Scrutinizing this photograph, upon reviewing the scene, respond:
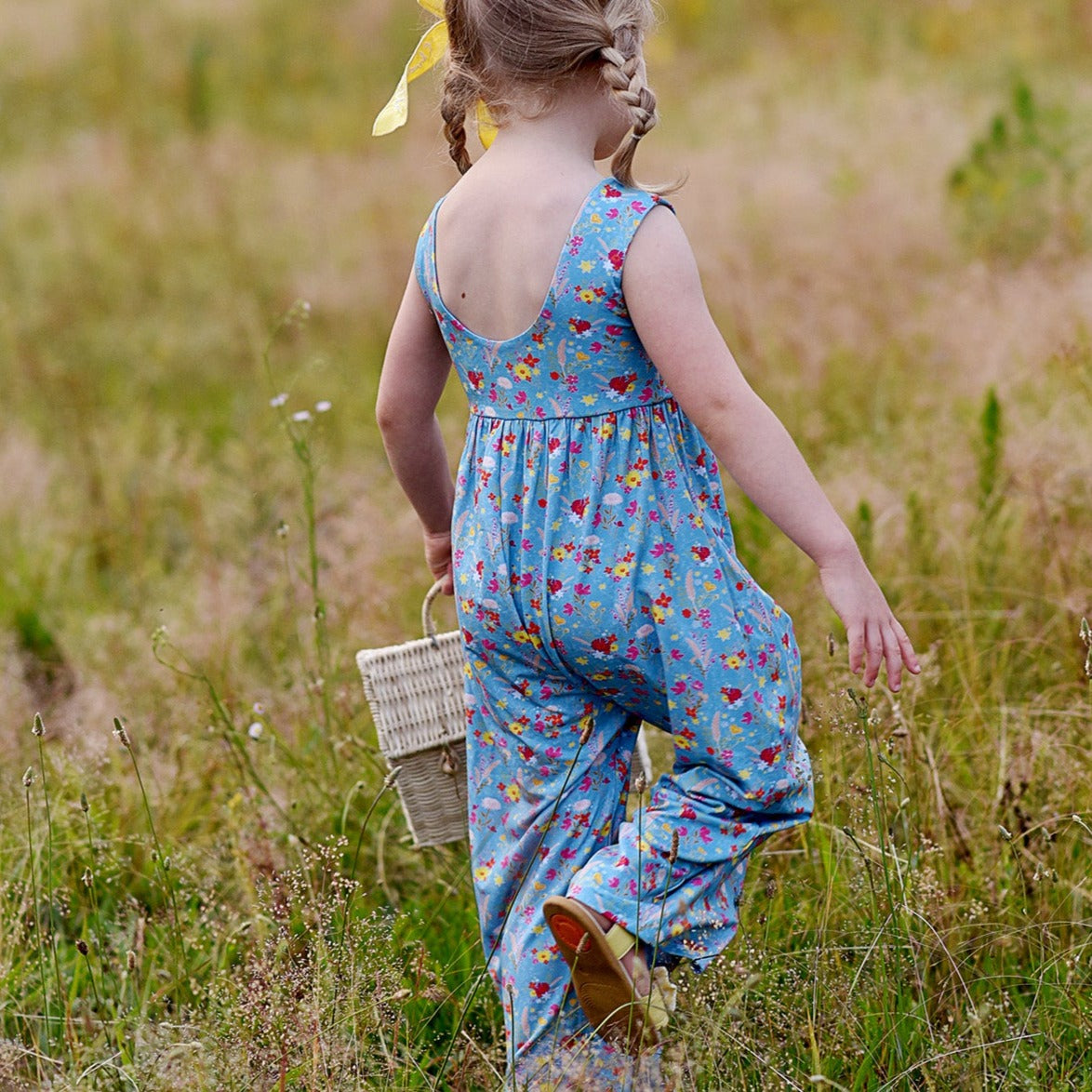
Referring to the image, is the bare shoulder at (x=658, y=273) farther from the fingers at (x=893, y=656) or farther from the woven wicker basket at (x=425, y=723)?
the woven wicker basket at (x=425, y=723)

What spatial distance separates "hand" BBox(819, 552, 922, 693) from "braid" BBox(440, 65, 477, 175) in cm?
86

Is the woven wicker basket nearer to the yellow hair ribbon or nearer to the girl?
the girl

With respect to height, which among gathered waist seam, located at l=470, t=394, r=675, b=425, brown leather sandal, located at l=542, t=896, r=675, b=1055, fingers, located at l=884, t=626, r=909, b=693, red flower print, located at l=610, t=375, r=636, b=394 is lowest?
brown leather sandal, located at l=542, t=896, r=675, b=1055

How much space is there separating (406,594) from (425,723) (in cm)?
129

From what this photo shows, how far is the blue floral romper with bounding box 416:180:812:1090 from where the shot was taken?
1.95m

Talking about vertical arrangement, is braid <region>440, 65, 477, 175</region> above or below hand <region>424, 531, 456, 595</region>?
above

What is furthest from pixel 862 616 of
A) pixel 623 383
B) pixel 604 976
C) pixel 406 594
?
pixel 406 594

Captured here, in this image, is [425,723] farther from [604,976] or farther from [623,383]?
[623,383]

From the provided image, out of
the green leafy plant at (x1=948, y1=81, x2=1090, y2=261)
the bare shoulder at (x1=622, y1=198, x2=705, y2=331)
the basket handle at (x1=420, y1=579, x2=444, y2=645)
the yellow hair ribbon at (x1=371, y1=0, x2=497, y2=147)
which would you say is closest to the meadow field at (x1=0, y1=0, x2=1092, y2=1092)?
the green leafy plant at (x1=948, y1=81, x2=1090, y2=261)

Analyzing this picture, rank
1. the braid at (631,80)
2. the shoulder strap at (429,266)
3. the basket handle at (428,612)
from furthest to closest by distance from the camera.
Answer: the basket handle at (428,612)
the shoulder strap at (429,266)
the braid at (631,80)

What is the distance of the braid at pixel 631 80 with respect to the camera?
71.9 inches

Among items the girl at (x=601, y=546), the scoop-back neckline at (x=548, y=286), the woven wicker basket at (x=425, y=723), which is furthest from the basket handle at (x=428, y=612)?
the scoop-back neckline at (x=548, y=286)

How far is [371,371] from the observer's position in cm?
596

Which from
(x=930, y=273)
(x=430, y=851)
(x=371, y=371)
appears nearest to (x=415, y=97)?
(x=371, y=371)
